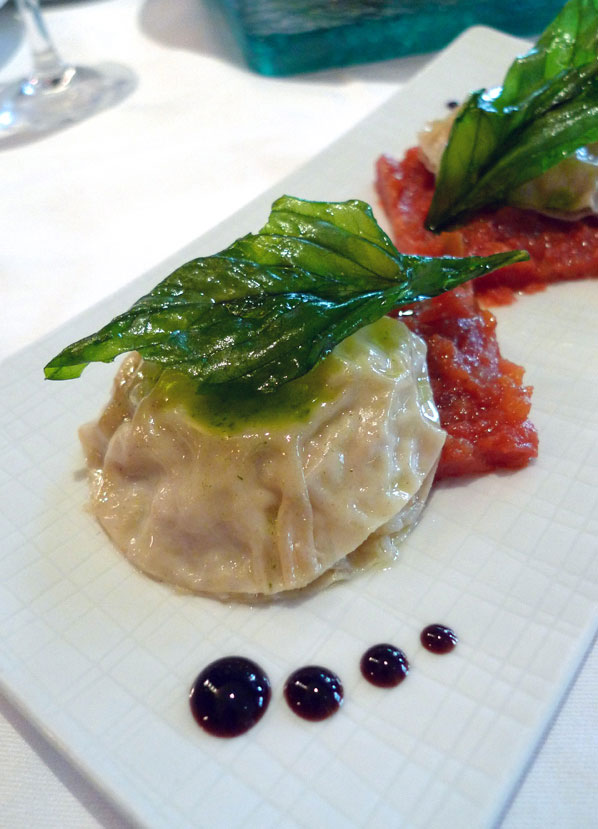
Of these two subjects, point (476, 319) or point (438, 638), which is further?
point (476, 319)

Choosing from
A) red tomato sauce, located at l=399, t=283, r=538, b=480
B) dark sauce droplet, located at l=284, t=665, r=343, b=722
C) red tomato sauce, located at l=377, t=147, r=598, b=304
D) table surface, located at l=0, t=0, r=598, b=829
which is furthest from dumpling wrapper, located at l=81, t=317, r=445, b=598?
red tomato sauce, located at l=377, t=147, r=598, b=304

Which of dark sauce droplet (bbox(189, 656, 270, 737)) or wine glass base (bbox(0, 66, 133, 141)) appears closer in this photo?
dark sauce droplet (bbox(189, 656, 270, 737))

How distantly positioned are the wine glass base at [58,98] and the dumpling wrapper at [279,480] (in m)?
2.74

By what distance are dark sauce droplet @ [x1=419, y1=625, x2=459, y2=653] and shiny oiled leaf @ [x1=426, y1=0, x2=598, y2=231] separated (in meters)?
1.65

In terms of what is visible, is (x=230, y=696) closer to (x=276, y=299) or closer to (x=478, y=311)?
(x=276, y=299)

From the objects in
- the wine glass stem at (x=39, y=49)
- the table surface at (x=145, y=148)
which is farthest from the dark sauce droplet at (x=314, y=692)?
the wine glass stem at (x=39, y=49)

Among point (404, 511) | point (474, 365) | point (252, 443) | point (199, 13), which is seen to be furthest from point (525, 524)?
point (199, 13)

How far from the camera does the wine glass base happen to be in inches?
150

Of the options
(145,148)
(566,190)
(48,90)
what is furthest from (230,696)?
(48,90)

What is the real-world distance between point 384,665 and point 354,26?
11.6ft

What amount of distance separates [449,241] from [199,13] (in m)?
3.24

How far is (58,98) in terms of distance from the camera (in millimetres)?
3992

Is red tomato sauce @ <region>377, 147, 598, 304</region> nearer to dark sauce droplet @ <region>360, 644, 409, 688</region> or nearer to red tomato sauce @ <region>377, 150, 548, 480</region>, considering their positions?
red tomato sauce @ <region>377, 150, 548, 480</region>

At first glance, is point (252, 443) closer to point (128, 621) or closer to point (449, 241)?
point (128, 621)
